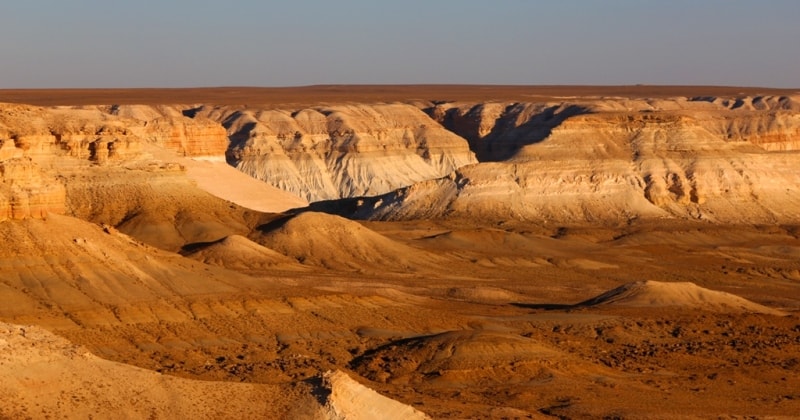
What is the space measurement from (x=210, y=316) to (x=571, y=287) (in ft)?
84.7

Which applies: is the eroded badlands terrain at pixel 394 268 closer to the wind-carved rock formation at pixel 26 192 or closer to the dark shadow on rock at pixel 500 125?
the wind-carved rock formation at pixel 26 192

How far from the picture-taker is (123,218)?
72000 mm

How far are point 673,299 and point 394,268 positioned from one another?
17.9 meters

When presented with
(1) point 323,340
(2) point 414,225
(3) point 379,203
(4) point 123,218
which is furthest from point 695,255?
(1) point 323,340

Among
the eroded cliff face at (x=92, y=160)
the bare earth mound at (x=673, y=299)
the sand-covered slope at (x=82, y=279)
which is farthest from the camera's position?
the eroded cliff face at (x=92, y=160)

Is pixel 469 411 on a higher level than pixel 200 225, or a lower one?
higher

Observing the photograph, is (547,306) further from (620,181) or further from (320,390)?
(620,181)

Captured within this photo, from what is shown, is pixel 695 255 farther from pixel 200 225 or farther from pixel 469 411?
pixel 469 411

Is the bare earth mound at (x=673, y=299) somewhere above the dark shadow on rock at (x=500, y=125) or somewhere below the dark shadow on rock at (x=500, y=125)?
above

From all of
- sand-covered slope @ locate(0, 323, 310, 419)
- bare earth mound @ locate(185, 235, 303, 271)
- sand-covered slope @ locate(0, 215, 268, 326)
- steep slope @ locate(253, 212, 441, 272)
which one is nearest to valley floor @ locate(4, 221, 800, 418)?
sand-covered slope @ locate(0, 215, 268, 326)

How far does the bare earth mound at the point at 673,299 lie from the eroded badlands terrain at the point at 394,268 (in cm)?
15

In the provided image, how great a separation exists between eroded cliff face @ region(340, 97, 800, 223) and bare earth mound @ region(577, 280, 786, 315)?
120 ft

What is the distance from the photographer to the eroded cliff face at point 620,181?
9706cm

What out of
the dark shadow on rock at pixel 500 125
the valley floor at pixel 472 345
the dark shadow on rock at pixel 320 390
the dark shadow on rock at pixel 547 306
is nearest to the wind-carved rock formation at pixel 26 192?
the valley floor at pixel 472 345
